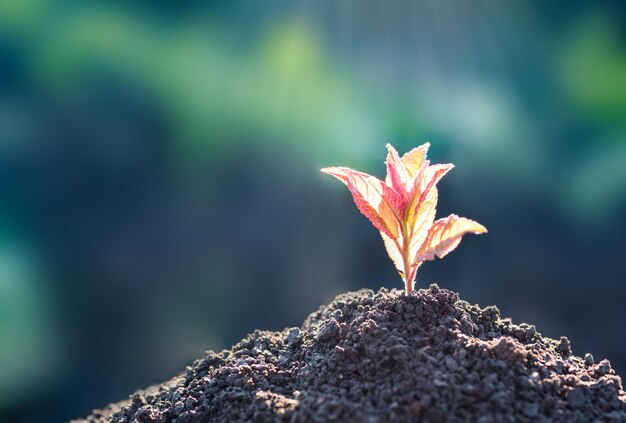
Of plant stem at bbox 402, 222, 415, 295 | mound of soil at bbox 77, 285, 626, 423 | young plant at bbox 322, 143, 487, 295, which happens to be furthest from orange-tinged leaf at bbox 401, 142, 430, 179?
mound of soil at bbox 77, 285, 626, 423

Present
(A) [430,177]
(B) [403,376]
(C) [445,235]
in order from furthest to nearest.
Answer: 1. (A) [430,177]
2. (C) [445,235]
3. (B) [403,376]

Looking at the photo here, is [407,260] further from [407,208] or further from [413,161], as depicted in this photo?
[413,161]

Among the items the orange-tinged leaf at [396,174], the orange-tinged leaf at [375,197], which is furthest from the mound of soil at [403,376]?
the orange-tinged leaf at [396,174]

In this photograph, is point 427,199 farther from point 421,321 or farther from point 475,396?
point 475,396

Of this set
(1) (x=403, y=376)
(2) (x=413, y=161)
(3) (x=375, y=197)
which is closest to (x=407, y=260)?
(3) (x=375, y=197)

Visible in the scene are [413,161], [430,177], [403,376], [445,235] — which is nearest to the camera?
[403,376]

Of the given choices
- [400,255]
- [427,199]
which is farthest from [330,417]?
[427,199]
